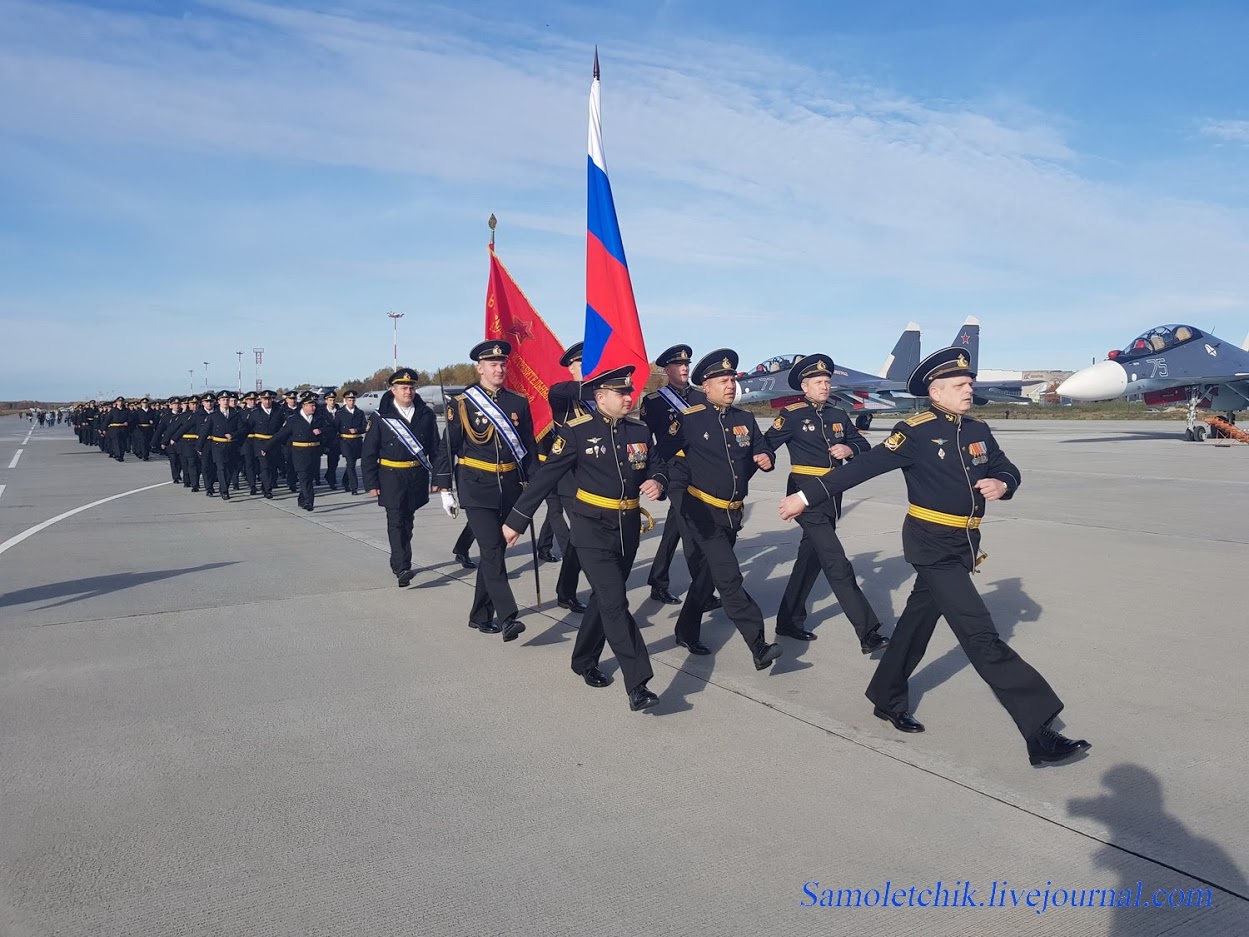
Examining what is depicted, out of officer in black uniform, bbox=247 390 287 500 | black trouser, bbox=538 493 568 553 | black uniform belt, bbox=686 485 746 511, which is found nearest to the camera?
black uniform belt, bbox=686 485 746 511

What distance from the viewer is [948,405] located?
444 centimetres

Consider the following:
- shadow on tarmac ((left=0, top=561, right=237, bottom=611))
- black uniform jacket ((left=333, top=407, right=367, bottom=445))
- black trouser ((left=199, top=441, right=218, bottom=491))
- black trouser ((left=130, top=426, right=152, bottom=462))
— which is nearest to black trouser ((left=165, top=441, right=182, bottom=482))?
black trouser ((left=199, top=441, right=218, bottom=491))

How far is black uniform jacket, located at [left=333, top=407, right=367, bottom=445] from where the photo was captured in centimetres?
1672

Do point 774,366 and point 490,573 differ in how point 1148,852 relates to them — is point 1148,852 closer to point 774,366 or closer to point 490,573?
point 490,573

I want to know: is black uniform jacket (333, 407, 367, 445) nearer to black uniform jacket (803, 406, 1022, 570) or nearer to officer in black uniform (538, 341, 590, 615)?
officer in black uniform (538, 341, 590, 615)

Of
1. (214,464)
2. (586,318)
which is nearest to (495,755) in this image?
(586,318)

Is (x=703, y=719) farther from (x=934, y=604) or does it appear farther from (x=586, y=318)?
(x=586, y=318)

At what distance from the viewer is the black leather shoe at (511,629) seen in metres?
6.02

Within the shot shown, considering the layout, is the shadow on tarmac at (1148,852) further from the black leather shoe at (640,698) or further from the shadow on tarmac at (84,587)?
the shadow on tarmac at (84,587)

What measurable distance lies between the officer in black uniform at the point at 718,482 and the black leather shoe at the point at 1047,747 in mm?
1560

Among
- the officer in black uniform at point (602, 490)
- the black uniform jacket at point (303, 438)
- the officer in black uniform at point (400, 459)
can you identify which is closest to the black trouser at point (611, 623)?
the officer in black uniform at point (602, 490)

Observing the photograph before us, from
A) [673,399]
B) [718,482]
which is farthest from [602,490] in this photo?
[673,399]

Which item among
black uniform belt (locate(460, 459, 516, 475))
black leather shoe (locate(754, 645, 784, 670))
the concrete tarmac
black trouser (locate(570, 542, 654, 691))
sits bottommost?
the concrete tarmac

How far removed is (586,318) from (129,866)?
459 centimetres
